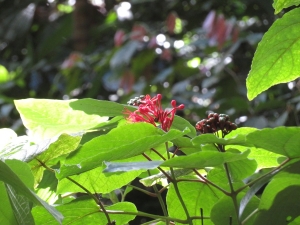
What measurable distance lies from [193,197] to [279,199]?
0.28 feet

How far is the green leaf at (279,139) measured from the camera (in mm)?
274

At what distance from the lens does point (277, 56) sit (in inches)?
14.4

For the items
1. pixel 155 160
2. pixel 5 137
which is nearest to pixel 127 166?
pixel 155 160

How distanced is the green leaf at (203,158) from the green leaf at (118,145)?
16 mm

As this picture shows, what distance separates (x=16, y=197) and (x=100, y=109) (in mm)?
78

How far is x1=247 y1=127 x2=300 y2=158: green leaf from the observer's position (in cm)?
27

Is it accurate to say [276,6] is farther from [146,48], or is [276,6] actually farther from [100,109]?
[146,48]

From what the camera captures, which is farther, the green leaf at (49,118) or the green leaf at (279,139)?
the green leaf at (49,118)

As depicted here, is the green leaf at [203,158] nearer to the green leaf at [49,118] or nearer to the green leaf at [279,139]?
the green leaf at [279,139]

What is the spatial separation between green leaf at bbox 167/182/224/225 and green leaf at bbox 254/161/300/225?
70mm

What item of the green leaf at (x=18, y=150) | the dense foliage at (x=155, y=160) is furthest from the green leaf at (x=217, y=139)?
the green leaf at (x=18, y=150)

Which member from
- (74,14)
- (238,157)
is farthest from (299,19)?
(74,14)

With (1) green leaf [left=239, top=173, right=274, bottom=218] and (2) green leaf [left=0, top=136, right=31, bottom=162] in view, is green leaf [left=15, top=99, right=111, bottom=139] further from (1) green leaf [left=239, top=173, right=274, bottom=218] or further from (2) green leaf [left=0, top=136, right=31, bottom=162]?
(1) green leaf [left=239, top=173, right=274, bottom=218]

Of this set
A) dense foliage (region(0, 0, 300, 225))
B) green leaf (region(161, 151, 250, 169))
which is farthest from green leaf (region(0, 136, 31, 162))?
green leaf (region(161, 151, 250, 169))
